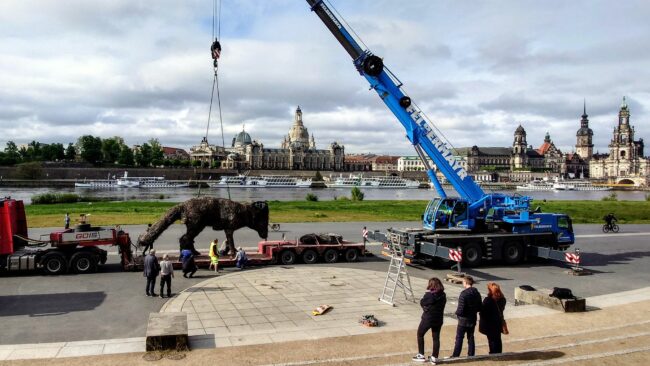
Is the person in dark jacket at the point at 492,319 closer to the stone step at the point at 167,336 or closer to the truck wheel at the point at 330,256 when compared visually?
the stone step at the point at 167,336

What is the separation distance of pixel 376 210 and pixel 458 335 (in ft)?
139

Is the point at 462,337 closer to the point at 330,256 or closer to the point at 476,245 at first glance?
the point at 476,245

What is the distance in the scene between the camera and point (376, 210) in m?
52.5

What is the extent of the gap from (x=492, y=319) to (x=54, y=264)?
51.8ft

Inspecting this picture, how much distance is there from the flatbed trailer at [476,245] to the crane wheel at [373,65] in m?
6.76

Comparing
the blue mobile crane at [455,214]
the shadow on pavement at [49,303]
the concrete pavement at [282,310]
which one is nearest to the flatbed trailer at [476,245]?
the blue mobile crane at [455,214]

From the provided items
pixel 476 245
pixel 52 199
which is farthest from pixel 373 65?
pixel 52 199

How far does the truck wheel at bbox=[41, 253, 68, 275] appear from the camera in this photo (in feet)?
61.8

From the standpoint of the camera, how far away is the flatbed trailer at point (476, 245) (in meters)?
21.2

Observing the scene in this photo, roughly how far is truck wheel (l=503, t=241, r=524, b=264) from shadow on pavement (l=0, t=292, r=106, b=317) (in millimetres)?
16124

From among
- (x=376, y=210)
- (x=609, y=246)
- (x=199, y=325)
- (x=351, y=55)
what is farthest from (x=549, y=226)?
(x=376, y=210)

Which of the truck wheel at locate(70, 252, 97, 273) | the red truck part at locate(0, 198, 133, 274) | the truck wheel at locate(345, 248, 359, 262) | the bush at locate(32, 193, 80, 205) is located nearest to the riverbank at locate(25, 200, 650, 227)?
the bush at locate(32, 193, 80, 205)

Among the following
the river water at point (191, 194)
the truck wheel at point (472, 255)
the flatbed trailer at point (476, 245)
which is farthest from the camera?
the river water at point (191, 194)

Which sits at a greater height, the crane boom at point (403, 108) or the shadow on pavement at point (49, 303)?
the crane boom at point (403, 108)
